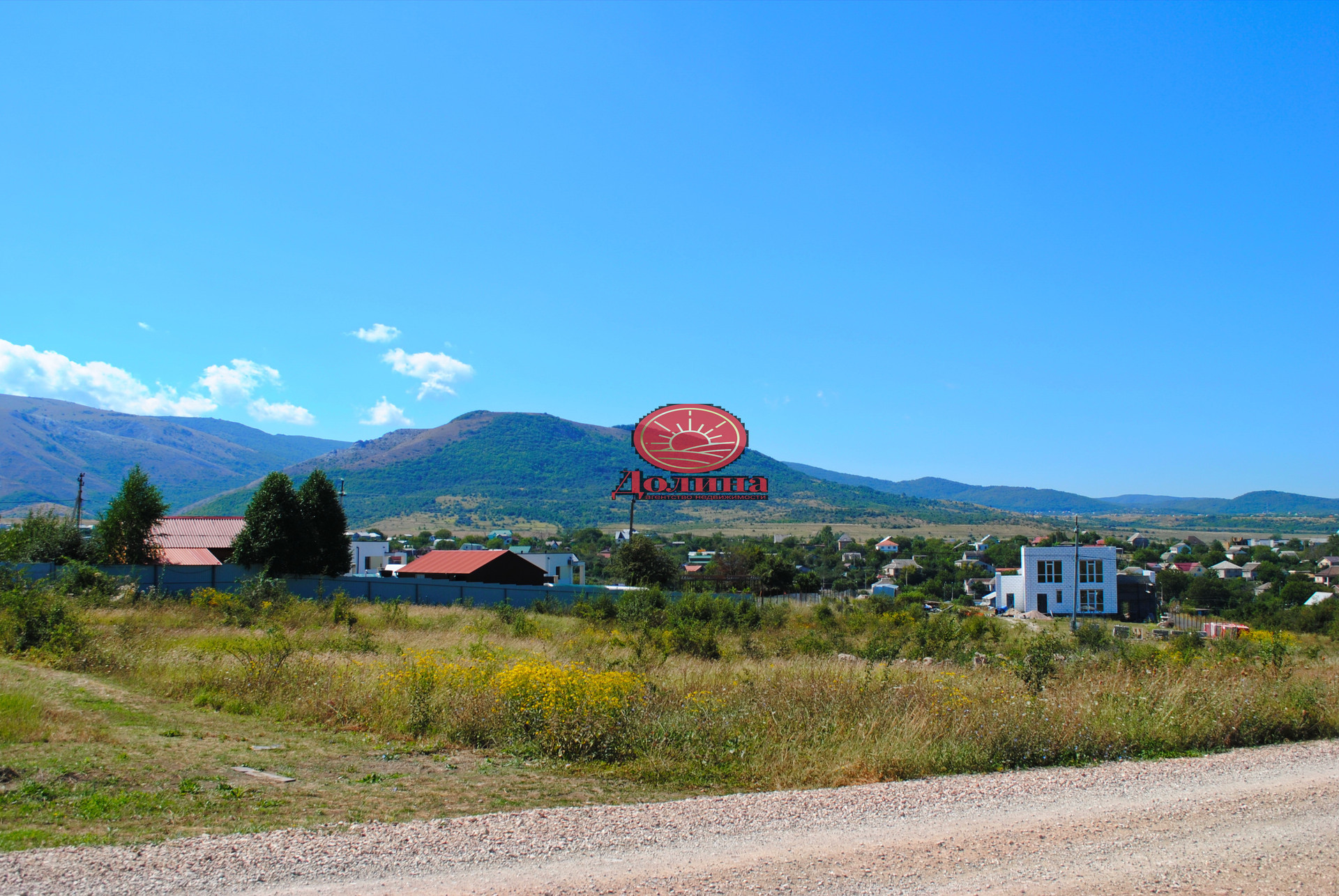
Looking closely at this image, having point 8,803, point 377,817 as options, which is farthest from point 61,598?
point 377,817

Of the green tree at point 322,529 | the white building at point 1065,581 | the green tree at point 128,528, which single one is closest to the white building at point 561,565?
the green tree at point 322,529

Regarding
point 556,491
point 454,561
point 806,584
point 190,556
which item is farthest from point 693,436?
point 556,491

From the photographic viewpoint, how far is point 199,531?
5212cm

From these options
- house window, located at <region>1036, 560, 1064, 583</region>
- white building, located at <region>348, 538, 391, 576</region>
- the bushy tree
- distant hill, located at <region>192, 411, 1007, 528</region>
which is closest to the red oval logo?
the bushy tree

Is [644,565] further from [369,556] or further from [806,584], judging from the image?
[369,556]

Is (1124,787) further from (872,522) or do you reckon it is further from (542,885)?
(872,522)

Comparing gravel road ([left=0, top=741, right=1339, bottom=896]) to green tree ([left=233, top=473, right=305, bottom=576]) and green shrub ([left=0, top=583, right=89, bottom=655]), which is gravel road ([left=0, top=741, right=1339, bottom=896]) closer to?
green shrub ([left=0, top=583, right=89, bottom=655])

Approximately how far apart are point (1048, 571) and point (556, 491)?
4351 inches

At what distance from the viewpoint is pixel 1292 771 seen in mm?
7965

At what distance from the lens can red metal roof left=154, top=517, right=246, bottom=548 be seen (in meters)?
49.9

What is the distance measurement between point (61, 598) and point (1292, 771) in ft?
71.3

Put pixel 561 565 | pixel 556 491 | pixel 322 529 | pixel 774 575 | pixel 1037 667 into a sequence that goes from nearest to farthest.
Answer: pixel 1037 667 → pixel 322 529 → pixel 774 575 → pixel 561 565 → pixel 556 491

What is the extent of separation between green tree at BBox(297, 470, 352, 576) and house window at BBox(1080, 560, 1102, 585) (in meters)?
51.1

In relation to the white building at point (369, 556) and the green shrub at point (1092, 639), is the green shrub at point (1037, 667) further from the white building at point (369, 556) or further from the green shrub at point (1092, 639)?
the white building at point (369, 556)
